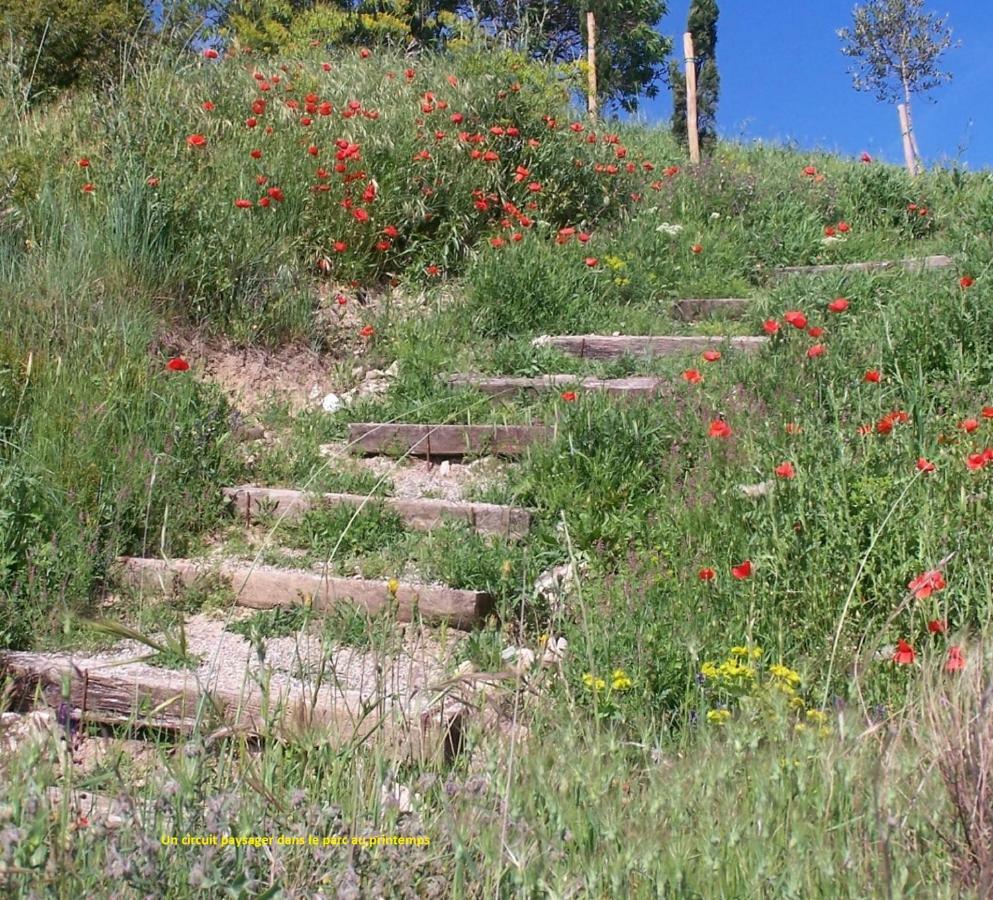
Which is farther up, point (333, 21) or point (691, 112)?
point (333, 21)

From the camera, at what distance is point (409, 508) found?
4.68 meters

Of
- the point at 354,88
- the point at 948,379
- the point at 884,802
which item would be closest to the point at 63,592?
the point at 884,802

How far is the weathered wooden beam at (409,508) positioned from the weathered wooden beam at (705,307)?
3130 millimetres

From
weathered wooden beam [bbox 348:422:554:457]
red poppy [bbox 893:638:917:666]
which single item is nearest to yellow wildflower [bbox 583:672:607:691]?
red poppy [bbox 893:638:917:666]

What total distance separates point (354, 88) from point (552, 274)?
3185 mm

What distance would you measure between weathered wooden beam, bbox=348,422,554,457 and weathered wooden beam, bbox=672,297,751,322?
2.50 meters

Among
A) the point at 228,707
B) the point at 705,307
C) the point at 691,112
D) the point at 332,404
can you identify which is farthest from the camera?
the point at 691,112

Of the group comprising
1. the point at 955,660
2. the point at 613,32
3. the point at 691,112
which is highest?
the point at 613,32

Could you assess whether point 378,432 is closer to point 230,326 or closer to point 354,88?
point 230,326

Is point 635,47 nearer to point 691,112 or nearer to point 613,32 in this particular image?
point 613,32

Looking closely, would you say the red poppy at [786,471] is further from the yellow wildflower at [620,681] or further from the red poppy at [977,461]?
the yellow wildflower at [620,681]

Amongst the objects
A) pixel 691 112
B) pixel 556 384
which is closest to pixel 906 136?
pixel 691 112

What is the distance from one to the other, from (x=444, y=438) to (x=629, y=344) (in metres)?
1.60

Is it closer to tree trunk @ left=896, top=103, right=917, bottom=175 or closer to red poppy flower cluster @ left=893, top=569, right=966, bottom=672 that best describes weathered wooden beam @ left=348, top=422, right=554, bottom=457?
red poppy flower cluster @ left=893, top=569, right=966, bottom=672
